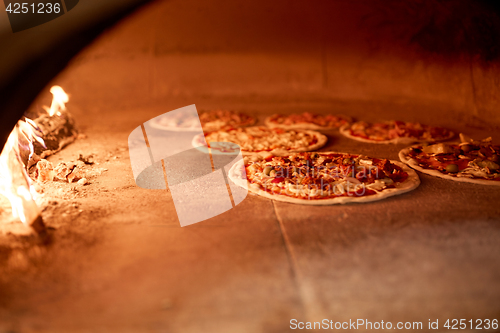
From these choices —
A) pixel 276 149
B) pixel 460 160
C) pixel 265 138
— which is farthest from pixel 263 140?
pixel 460 160

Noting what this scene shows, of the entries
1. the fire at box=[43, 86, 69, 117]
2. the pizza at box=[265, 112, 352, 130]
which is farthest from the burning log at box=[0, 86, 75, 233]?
the pizza at box=[265, 112, 352, 130]

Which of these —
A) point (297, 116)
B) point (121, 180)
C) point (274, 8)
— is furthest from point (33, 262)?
point (274, 8)

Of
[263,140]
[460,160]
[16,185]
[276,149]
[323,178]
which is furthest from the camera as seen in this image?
[263,140]

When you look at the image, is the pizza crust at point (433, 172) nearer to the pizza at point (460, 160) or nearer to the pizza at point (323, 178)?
the pizza at point (460, 160)

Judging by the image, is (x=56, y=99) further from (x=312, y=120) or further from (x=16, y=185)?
(x=312, y=120)

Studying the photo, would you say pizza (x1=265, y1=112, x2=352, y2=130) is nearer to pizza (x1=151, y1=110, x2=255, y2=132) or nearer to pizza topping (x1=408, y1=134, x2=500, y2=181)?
pizza (x1=151, y1=110, x2=255, y2=132)

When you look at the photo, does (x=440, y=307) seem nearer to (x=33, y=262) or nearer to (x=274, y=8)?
(x=33, y=262)

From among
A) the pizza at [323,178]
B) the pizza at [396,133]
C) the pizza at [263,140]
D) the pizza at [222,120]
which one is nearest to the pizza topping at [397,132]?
the pizza at [396,133]
